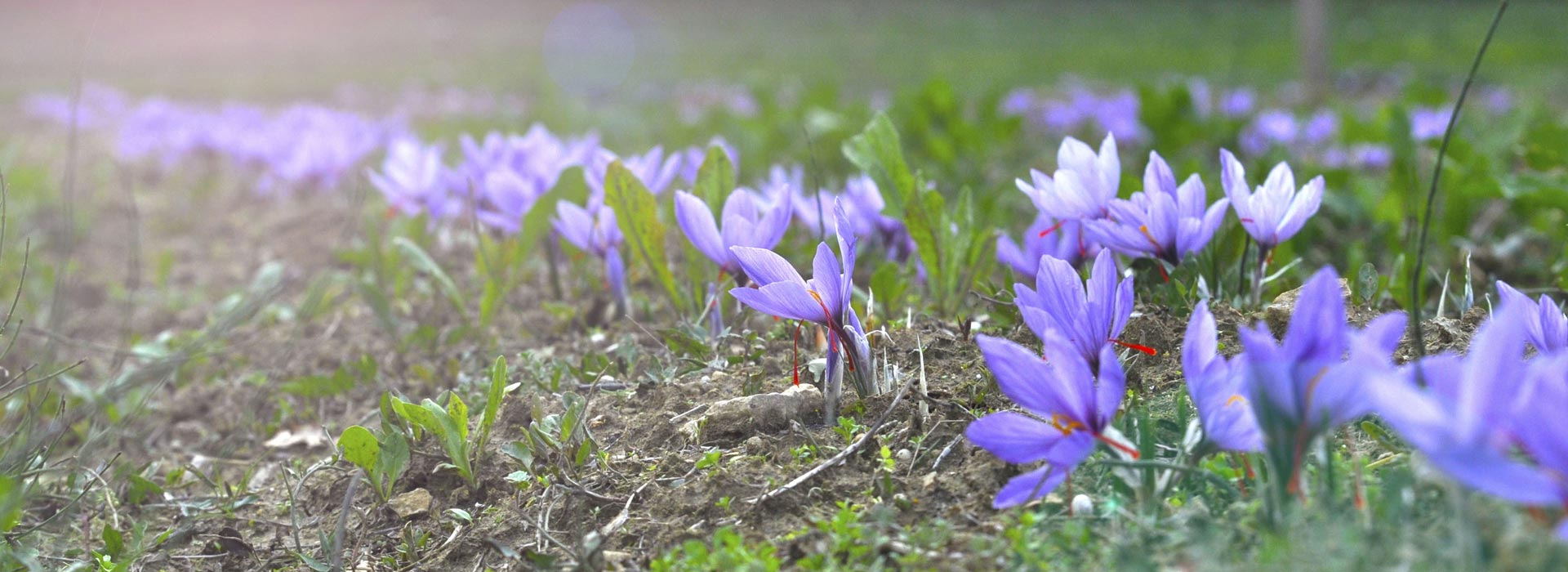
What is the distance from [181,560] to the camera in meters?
1.59

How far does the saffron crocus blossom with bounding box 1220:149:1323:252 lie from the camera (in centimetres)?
156

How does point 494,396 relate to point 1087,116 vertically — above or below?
below

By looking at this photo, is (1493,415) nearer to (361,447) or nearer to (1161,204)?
(1161,204)

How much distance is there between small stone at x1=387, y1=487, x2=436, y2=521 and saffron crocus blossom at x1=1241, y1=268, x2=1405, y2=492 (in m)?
1.13

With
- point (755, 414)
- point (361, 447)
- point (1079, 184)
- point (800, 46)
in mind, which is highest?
point (1079, 184)

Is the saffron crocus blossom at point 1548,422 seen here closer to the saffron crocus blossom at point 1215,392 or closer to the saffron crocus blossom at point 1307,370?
the saffron crocus blossom at point 1307,370

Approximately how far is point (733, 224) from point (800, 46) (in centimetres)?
1720

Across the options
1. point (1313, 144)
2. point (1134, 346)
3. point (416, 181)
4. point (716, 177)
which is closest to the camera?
point (1134, 346)

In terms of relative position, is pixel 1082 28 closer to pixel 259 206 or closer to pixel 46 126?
pixel 46 126

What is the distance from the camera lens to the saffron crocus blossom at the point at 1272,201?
156cm

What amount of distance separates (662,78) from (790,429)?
11.3 metres

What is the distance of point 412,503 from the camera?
1569 mm

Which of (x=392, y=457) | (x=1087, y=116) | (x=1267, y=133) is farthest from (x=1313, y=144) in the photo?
(x=392, y=457)

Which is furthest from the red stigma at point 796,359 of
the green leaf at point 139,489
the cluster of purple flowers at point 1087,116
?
the cluster of purple flowers at point 1087,116
